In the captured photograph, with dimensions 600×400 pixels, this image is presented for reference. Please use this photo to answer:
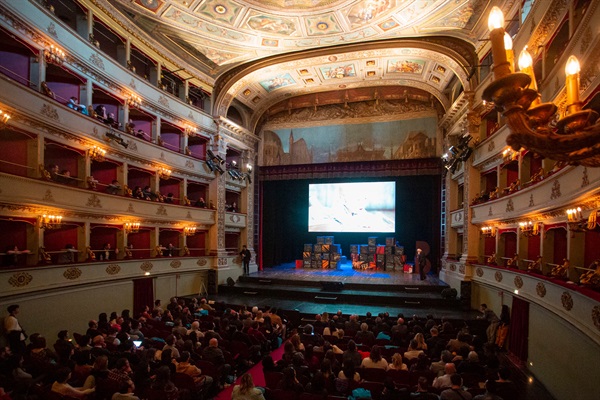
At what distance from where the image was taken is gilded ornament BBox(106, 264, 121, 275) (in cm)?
1314

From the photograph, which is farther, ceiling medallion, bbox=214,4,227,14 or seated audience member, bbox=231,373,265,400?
ceiling medallion, bbox=214,4,227,14

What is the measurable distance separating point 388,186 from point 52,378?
1923cm

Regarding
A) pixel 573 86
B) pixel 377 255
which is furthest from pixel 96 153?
pixel 377 255

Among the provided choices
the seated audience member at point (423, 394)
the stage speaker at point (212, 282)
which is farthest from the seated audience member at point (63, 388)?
→ the stage speaker at point (212, 282)

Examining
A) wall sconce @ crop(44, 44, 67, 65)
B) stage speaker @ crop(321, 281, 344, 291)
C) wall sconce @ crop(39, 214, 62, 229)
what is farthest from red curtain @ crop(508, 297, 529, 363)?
wall sconce @ crop(44, 44, 67, 65)

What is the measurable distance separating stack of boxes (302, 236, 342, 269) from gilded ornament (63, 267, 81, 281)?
14522 mm

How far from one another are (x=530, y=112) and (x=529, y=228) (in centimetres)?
929

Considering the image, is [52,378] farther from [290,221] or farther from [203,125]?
[290,221]

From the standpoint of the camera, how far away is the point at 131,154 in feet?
47.9

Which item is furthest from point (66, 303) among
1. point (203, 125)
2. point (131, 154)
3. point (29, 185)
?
point (203, 125)

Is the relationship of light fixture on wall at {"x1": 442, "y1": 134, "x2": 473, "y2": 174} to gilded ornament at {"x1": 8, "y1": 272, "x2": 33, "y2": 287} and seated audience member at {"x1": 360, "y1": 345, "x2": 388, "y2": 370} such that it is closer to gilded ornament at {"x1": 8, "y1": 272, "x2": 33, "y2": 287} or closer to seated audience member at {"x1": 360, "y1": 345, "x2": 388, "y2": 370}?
seated audience member at {"x1": 360, "y1": 345, "x2": 388, "y2": 370}

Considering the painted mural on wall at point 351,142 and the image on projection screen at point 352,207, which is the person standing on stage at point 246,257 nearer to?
the image on projection screen at point 352,207

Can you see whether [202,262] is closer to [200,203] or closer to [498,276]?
[200,203]

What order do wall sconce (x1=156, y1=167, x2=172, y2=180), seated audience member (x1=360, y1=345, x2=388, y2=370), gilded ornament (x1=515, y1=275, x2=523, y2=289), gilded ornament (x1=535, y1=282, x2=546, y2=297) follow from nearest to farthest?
seated audience member (x1=360, y1=345, x2=388, y2=370) < gilded ornament (x1=535, y1=282, x2=546, y2=297) < gilded ornament (x1=515, y1=275, x2=523, y2=289) < wall sconce (x1=156, y1=167, x2=172, y2=180)
